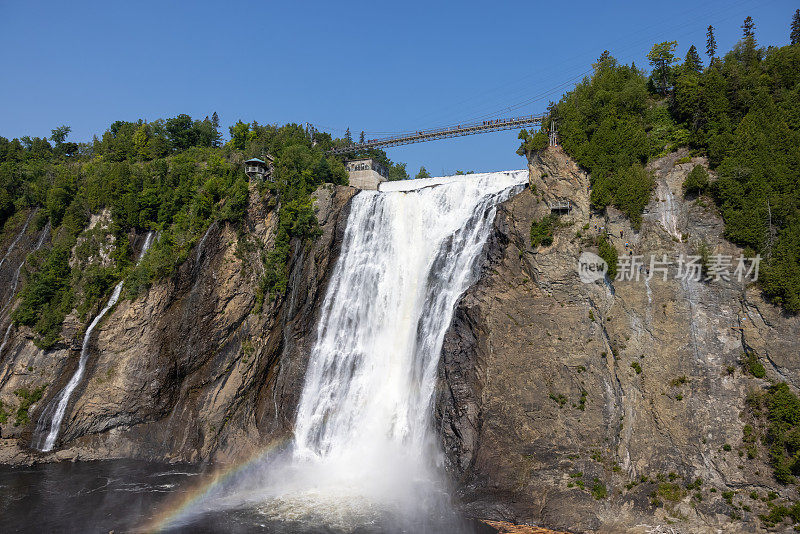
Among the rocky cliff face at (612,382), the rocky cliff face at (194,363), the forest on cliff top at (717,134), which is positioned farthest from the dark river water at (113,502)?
the forest on cliff top at (717,134)

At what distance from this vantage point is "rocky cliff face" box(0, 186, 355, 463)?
37.4 meters

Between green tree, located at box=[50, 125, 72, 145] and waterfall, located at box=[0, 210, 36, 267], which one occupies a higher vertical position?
green tree, located at box=[50, 125, 72, 145]

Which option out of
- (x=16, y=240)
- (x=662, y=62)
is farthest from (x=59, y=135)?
(x=662, y=62)

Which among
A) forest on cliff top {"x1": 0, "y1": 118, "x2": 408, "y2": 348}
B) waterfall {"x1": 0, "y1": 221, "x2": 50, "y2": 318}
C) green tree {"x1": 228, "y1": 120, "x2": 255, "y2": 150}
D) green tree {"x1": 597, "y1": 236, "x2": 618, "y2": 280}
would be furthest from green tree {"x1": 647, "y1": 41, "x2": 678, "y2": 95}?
waterfall {"x1": 0, "y1": 221, "x2": 50, "y2": 318}

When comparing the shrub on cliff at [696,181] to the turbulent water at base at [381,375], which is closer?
the turbulent water at base at [381,375]

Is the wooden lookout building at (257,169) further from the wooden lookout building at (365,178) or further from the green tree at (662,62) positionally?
the green tree at (662,62)

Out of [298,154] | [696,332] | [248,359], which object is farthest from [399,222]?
[696,332]

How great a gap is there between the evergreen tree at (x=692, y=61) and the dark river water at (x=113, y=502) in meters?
31.7

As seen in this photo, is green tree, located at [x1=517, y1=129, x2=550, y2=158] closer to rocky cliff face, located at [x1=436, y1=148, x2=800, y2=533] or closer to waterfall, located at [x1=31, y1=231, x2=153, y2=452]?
rocky cliff face, located at [x1=436, y1=148, x2=800, y2=533]

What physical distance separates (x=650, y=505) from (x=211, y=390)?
28701 mm

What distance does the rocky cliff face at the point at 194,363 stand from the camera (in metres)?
37.4

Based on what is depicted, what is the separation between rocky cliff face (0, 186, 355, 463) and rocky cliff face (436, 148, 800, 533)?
13.6 meters

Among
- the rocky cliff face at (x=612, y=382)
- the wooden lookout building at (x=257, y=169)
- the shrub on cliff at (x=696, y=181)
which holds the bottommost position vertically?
the rocky cliff face at (x=612, y=382)

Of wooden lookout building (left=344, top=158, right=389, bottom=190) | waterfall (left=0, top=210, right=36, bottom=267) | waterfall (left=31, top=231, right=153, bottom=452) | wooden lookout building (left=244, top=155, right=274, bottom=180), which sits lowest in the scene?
waterfall (left=31, top=231, right=153, bottom=452)
